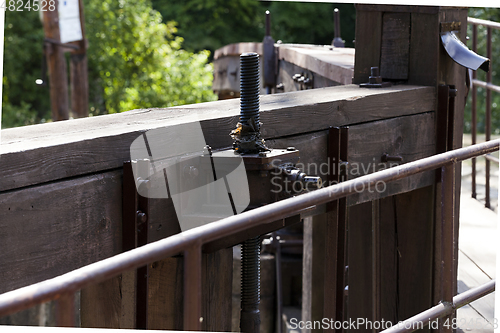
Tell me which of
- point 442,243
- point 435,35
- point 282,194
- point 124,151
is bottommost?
point 442,243

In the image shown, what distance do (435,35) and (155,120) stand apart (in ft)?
5.04

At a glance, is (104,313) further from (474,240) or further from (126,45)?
(126,45)

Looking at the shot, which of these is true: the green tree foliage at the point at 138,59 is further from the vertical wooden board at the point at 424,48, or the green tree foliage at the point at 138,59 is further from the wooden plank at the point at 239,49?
the vertical wooden board at the point at 424,48

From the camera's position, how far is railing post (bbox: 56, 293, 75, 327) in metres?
1.06

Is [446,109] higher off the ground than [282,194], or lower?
higher

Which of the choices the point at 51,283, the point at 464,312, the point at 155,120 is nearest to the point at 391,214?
the point at 464,312

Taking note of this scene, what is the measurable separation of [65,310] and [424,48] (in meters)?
2.43

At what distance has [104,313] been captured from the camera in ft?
6.90

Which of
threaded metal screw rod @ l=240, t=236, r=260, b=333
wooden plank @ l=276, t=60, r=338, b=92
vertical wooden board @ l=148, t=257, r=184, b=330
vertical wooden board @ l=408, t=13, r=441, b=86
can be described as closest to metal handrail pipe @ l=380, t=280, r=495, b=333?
threaded metal screw rod @ l=240, t=236, r=260, b=333

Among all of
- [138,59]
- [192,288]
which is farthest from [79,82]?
[192,288]

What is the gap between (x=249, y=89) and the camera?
2.14 metres

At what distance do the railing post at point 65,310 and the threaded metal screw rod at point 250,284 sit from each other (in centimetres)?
121

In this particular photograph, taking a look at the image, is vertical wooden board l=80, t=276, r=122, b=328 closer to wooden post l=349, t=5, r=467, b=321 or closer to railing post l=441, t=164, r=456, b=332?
railing post l=441, t=164, r=456, b=332

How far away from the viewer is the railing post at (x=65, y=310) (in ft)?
3.46
